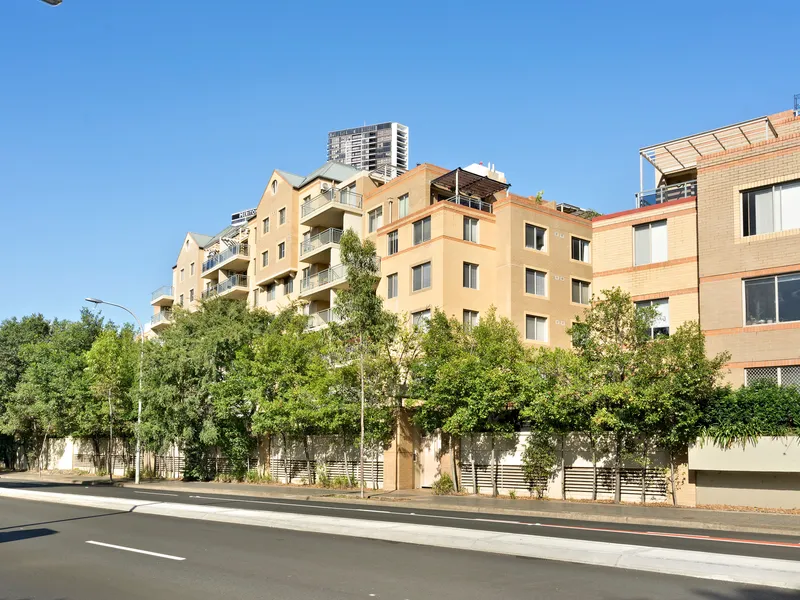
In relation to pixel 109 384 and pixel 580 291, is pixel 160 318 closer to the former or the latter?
pixel 109 384

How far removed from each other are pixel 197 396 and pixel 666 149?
25.6m

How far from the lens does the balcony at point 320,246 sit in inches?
1966

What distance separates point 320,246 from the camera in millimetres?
50750

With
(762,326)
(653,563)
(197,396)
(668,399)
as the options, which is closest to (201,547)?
(653,563)

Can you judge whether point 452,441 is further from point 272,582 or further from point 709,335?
point 272,582

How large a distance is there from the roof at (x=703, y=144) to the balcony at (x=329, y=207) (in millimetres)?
20299

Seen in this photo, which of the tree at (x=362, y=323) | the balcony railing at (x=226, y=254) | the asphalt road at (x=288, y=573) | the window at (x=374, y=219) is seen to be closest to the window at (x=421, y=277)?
the tree at (x=362, y=323)

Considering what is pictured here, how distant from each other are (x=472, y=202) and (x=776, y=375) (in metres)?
19.2

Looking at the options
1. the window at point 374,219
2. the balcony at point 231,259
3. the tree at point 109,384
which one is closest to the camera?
the tree at point 109,384

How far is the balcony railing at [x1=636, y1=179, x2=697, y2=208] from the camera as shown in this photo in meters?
33.4

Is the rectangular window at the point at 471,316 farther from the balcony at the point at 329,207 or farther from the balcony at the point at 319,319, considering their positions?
the balcony at the point at 329,207

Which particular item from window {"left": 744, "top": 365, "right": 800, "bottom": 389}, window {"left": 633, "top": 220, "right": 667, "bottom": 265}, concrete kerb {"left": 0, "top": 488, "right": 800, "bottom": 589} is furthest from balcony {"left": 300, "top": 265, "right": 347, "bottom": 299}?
concrete kerb {"left": 0, "top": 488, "right": 800, "bottom": 589}

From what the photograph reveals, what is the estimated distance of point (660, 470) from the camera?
25859mm

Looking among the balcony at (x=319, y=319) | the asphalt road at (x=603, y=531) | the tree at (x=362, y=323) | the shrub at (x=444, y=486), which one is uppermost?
the balcony at (x=319, y=319)
